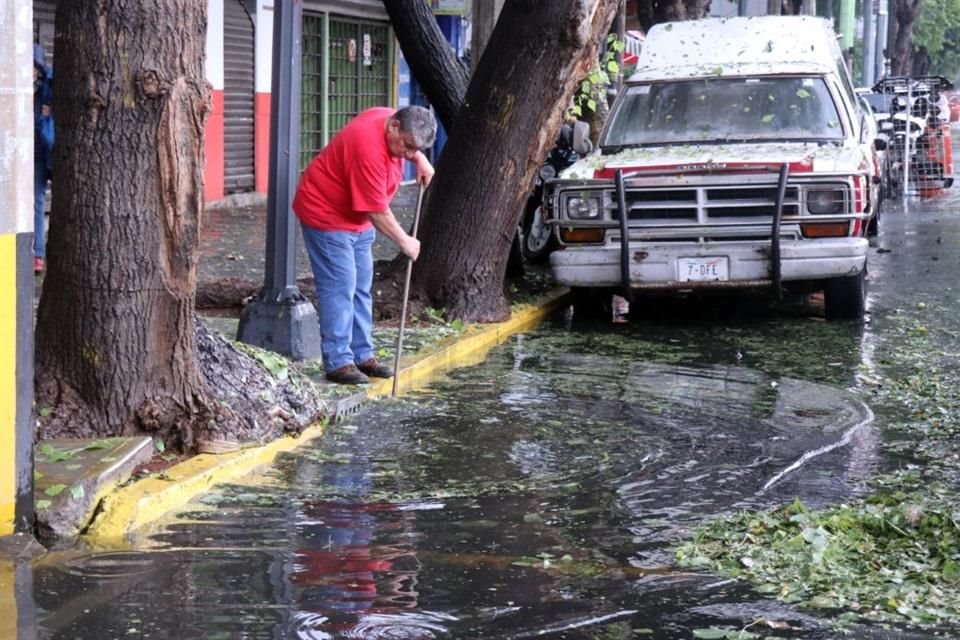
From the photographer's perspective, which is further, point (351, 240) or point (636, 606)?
point (351, 240)

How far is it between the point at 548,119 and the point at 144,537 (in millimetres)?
6428

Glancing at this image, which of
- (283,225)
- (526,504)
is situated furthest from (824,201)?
(526,504)

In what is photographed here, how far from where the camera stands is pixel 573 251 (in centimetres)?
1193

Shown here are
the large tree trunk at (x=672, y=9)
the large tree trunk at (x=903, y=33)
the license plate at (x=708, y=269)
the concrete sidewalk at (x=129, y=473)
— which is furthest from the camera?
the large tree trunk at (x=903, y=33)

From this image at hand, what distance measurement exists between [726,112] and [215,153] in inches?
375

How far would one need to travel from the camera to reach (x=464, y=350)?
35.3ft

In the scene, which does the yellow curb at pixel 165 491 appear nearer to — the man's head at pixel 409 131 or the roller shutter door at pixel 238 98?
the man's head at pixel 409 131

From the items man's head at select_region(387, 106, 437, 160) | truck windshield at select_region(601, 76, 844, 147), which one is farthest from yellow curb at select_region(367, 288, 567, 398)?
truck windshield at select_region(601, 76, 844, 147)

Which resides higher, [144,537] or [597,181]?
[597,181]

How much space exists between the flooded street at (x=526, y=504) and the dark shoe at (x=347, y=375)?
0.81ft

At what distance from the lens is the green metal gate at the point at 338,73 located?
24.1 metres

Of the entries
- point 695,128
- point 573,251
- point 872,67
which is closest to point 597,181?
point 573,251

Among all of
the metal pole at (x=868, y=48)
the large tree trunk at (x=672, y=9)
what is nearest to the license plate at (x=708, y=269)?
the large tree trunk at (x=672, y=9)

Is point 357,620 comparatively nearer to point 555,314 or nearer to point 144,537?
point 144,537
